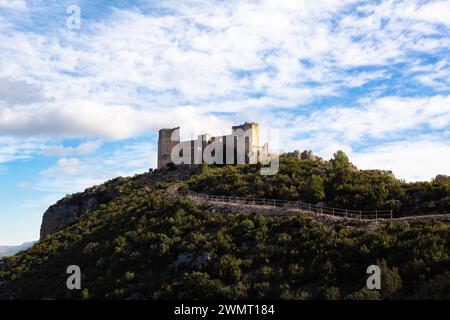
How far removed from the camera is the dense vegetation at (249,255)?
20.8m

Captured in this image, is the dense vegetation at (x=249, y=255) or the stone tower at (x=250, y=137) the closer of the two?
the dense vegetation at (x=249, y=255)

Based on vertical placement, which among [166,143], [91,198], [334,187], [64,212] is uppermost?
[166,143]

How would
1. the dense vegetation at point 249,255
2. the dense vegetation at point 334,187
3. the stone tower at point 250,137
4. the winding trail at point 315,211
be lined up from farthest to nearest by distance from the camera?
the stone tower at point 250,137 → the dense vegetation at point 334,187 → the winding trail at point 315,211 → the dense vegetation at point 249,255

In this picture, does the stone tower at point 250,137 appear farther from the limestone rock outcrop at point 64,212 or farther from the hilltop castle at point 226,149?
the limestone rock outcrop at point 64,212

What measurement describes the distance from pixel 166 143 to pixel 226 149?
13395 millimetres

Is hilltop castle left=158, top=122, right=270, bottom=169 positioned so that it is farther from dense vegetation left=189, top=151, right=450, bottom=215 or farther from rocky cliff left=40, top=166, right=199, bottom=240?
dense vegetation left=189, top=151, right=450, bottom=215

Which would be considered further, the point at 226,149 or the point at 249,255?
the point at 226,149

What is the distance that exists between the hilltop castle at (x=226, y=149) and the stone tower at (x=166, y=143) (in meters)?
1.79

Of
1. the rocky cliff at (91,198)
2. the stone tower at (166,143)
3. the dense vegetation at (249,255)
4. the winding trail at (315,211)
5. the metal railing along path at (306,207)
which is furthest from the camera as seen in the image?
the stone tower at (166,143)

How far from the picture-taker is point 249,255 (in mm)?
26609

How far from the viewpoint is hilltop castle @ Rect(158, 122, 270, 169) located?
223ft

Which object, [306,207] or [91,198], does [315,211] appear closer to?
[306,207]

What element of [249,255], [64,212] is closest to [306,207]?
[249,255]

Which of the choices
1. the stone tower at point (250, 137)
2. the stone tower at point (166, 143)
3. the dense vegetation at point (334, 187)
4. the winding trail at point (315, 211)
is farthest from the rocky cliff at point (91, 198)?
the winding trail at point (315, 211)
